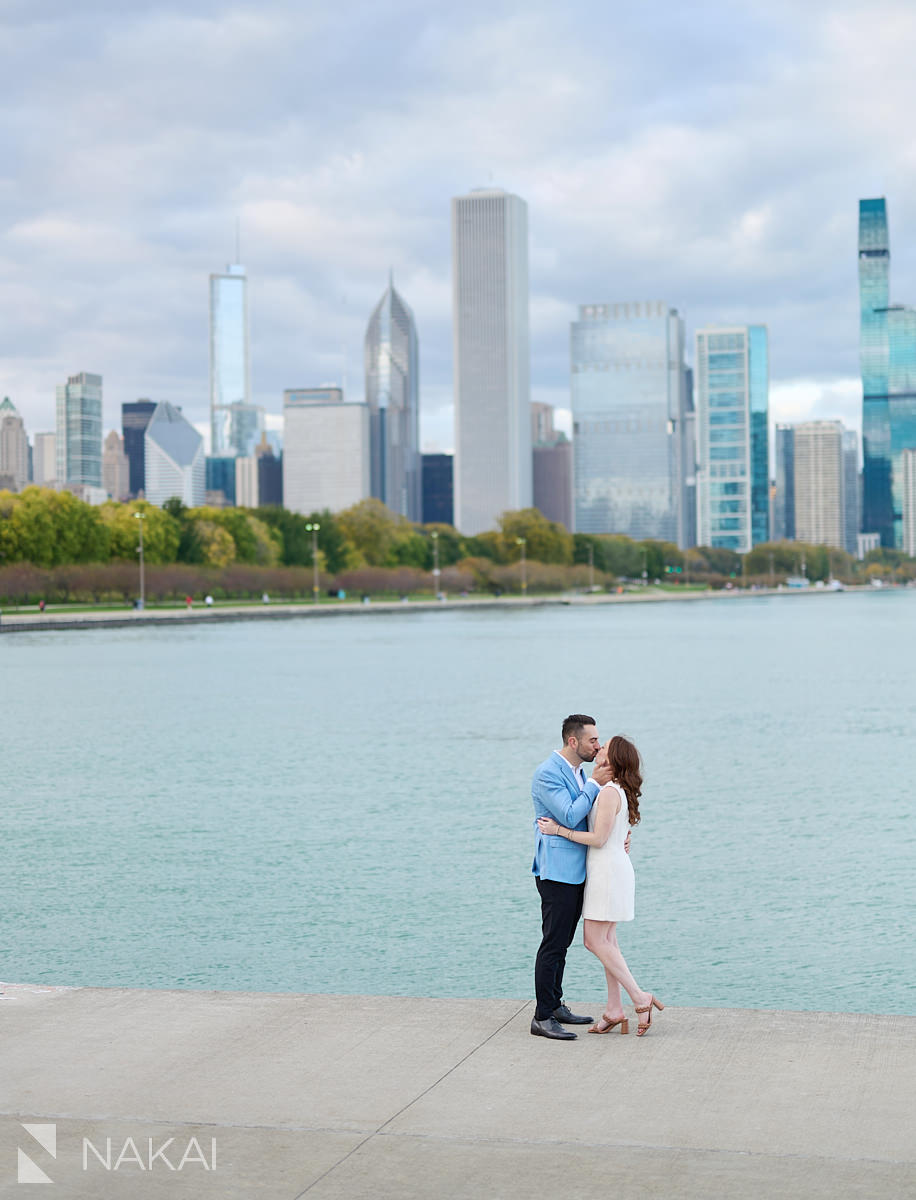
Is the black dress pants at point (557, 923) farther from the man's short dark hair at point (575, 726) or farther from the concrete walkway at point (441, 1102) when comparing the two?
the man's short dark hair at point (575, 726)

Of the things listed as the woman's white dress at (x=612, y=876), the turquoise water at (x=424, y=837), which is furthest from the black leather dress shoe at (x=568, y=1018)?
the turquoise water at (x=424, y=837)

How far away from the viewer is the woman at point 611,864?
9.12 m

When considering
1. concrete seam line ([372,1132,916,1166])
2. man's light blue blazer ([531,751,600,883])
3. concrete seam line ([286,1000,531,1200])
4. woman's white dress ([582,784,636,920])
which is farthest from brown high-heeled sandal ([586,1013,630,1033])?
concrete seam line ([372,1132,916,1166])

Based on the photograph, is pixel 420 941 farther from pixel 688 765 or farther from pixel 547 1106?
pixel 688 765

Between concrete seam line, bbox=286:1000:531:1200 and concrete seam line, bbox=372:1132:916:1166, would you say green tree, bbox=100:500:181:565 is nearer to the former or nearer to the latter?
concrete seam line, bbox=286:1000:531:1200

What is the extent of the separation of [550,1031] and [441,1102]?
1514 mm

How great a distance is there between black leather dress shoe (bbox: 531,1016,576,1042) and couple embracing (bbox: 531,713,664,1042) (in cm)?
8

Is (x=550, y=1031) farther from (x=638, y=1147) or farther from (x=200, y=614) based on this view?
(x=200, y=614)

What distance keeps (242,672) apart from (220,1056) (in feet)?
165

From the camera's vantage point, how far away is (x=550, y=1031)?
348 inches

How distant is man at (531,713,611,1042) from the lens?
920 centimetres

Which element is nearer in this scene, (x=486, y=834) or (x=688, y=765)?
(x=486, y=834)

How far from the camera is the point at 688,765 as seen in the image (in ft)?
97.1

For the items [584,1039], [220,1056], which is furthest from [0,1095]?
[584,1039]
